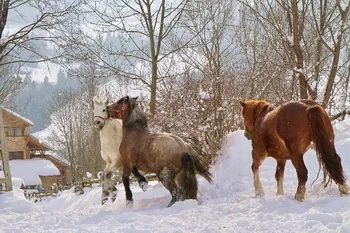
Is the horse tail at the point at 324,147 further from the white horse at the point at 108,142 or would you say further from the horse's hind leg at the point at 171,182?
the white horse at the point at 108,142

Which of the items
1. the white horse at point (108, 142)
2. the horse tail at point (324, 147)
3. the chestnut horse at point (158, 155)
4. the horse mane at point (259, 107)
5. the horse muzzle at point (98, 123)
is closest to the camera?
the horse tail at point (324, 147)

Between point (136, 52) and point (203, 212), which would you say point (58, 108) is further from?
point (203, 212)

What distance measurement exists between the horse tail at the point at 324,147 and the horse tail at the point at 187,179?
2.17 meters

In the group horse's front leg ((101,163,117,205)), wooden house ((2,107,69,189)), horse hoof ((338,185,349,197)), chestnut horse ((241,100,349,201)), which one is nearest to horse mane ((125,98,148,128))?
horse's front leg ((101,163,117,205))

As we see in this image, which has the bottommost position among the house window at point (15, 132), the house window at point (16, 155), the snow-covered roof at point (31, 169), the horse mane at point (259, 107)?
the snow-covered roof at point (31, 169)

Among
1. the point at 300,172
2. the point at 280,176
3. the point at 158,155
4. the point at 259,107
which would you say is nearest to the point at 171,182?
the point at 158,155

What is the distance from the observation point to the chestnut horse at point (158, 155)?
25.2 feet

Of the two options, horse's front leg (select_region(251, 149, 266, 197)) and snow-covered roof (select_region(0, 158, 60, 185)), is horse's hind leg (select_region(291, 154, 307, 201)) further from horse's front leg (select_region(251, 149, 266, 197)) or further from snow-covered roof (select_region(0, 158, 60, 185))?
snow-covered roof (select_region(0, 158, 60, 185))

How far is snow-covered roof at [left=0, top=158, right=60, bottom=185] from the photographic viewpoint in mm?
43375

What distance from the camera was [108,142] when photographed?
29.1ft

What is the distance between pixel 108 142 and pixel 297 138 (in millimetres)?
3835

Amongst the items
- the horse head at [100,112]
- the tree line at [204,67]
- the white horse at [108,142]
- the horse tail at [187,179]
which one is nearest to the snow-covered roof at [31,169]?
the tree line at [204,67]

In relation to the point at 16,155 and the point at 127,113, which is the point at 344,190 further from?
the point at 16,155

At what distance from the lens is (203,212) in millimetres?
6137
